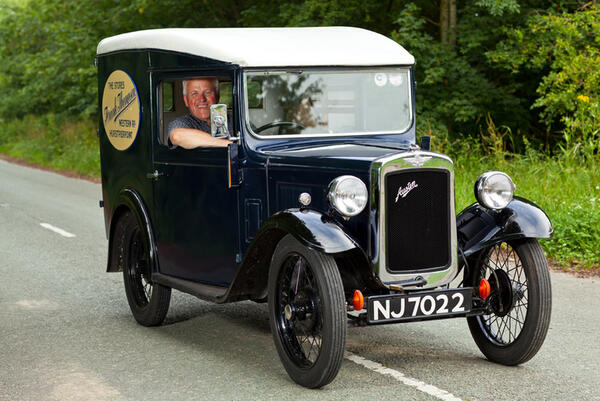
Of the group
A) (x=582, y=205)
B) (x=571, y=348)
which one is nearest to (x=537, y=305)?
(x=571, y=348)

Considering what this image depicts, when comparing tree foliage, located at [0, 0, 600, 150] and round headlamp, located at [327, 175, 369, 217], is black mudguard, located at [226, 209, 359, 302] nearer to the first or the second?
round headlamp, located at [327, 175, 369, 217]

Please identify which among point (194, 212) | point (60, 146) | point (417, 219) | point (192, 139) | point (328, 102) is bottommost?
point (60, 146)

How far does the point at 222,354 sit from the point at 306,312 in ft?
3.40

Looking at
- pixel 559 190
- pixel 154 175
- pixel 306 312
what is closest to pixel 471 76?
pixel 559 190

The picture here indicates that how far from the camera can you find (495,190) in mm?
5160

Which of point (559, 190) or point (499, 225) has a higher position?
point (499, 225)

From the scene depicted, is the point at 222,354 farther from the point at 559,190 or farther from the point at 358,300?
the point at 559,190

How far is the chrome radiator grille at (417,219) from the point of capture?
4.81 m

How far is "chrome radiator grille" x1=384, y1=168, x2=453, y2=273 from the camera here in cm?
481

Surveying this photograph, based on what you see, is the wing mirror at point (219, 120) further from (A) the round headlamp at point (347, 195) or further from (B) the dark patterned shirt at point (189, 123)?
(A) the round headlamp at point (347, 195)

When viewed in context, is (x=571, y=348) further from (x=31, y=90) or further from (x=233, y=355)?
(x=31, y=90)

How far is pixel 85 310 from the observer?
6918 millimetres

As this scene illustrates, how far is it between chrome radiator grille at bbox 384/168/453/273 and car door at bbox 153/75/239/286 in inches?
46.8

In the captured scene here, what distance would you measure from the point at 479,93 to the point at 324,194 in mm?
11108
